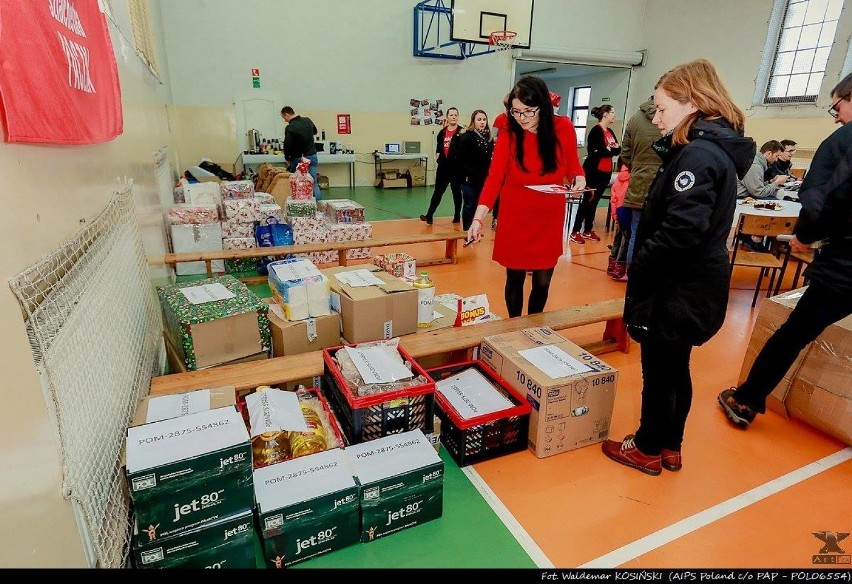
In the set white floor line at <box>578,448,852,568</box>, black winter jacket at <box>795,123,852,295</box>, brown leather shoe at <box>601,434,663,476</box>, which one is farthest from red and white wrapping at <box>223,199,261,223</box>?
black winter jacket at <box>795,123,852,295</box>

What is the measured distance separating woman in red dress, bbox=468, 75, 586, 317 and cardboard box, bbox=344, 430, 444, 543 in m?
1.24

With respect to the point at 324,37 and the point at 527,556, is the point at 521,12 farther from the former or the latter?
the point at 527,556

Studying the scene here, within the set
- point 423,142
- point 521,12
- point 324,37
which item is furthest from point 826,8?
point 324,37

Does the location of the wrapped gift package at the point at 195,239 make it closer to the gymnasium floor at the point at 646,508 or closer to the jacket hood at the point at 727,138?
the gymnasium floor at the point at 646,508

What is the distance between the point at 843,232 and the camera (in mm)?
1936

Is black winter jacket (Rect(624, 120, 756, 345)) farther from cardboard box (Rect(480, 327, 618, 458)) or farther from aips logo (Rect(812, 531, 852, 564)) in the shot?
aips logo (Rect(812, 531, 852, 564))

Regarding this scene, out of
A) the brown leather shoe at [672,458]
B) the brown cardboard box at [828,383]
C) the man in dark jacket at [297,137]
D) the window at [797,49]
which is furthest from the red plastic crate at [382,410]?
the window at [797,49]

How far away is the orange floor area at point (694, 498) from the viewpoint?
165cm

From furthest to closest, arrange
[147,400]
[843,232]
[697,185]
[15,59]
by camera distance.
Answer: [843,232] < [147,400] < [697,185] < [15,59]

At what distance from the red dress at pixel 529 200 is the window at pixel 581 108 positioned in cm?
1357

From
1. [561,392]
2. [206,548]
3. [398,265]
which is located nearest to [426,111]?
[398,265]

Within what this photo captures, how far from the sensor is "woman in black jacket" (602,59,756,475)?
4.99 feet

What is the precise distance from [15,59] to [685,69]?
1.82m

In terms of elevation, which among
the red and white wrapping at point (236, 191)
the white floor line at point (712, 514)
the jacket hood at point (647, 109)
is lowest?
the white floor line at point (712, 514)
